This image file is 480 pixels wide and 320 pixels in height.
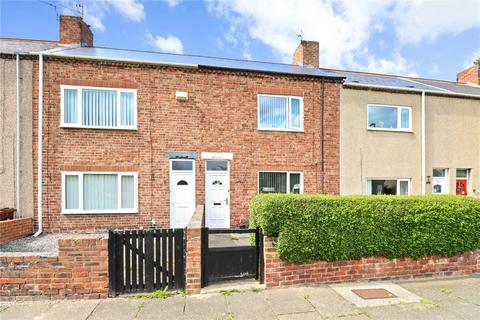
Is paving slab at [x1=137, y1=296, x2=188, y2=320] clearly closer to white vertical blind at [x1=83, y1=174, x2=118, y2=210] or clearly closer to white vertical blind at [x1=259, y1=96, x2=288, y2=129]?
white vertical blind at [x1=83, y1=174, x2=118, y2=210]

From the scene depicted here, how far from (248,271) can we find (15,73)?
980 cm

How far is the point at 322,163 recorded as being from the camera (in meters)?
10.2

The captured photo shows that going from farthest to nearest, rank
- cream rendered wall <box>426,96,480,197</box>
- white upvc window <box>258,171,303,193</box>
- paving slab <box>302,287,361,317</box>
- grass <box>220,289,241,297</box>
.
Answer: cream rendered wall <box>426,96,480,197</box>
white upvc window <box>258,171,303,193</box>
grass <box>220,289,241,297</box>
paving slab <box>302,287,361,317</box>

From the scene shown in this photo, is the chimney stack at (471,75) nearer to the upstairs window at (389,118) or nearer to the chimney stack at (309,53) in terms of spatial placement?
the upstairs window at (389,118)

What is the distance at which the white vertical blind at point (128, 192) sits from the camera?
29.5 feet

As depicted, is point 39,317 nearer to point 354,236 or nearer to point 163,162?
point 354,236

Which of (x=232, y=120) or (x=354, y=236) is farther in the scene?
(x=232, y=120)

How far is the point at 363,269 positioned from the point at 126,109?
856 cm

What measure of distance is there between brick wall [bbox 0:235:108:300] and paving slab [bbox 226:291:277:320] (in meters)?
2.09

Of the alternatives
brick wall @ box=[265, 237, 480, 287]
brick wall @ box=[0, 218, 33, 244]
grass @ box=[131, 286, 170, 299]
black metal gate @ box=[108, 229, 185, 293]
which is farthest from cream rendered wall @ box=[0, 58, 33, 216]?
brick wall @ box=[265, 237, 480, 287]

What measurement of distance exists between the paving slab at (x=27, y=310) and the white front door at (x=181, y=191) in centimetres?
533

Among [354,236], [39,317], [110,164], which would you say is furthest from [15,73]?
[354,236]

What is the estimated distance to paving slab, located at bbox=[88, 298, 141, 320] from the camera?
362 centimetres

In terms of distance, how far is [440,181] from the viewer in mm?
11555
